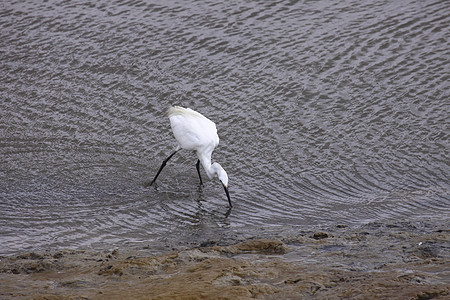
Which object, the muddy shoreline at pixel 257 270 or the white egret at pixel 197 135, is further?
the white egret at pixel 197 135

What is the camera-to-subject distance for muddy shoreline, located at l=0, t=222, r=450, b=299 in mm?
4555

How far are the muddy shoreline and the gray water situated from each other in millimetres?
800

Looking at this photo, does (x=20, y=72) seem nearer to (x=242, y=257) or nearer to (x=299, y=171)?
(x=299, y=171)

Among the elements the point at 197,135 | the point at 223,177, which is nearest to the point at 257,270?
the point at 223,177

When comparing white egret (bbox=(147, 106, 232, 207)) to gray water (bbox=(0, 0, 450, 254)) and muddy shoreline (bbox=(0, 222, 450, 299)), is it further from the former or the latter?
muddy shoreline (bbox=(0, 222, 450, 299))

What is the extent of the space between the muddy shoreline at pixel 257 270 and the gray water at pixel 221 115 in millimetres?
800

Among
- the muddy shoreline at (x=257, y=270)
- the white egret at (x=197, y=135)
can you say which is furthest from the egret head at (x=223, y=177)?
the muddy shoreline at (x=257, y=270)

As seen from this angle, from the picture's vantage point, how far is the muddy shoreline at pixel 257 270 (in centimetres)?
455

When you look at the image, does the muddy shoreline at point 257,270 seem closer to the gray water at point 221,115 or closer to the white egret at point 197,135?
the gray water at point 221,115

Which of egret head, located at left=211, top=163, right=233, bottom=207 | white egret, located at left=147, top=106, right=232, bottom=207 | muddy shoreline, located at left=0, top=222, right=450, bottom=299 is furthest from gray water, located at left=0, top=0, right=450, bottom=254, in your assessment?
muddy shoreline, located at left=0, top=222, right=450, bottom=299

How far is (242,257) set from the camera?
5504 millimetres

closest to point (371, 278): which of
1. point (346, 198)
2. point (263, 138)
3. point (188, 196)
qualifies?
point (346, 198)

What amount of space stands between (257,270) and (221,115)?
5210mm

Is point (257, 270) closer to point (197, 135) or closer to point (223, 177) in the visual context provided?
point (223, 177)
